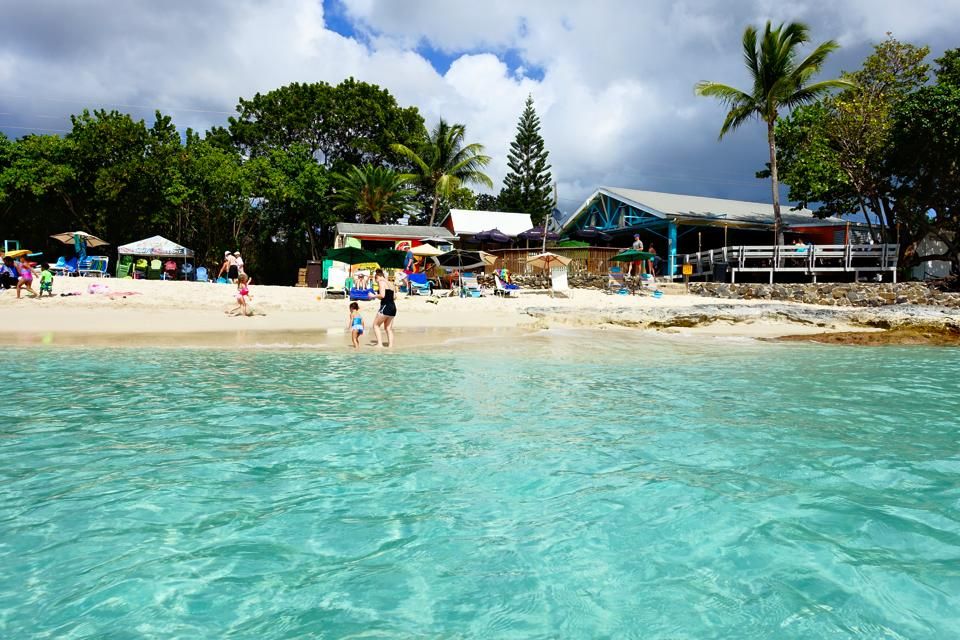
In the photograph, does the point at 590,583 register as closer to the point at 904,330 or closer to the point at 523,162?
the point at 904,330

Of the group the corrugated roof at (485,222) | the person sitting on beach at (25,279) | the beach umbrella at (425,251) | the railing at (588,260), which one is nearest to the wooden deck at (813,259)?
the railing at (588,260)

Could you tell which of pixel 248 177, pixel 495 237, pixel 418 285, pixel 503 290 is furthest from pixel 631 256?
pixel 248 177

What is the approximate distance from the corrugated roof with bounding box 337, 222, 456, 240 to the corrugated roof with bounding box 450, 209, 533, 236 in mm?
1151

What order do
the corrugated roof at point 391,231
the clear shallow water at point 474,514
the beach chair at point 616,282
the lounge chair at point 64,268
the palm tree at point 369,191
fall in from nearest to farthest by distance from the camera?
the clear shallow water at point 474,514, the lounge chair at point 64,268, the beach chair at point 616,282, the corrugated roof at point 391,231, the palm tree at point 369,191

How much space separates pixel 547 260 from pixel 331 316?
1021cm

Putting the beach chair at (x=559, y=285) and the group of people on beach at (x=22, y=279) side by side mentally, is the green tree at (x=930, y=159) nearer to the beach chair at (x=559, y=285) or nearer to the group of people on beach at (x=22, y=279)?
the beach chair at (x=559, y=285)

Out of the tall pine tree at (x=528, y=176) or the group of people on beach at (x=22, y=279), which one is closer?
the group of people on beach at (x=22, y=279)

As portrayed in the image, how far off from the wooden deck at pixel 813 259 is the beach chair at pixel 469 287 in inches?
410

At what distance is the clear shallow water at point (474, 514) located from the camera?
2639mm

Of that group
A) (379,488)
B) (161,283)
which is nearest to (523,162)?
(161,283)

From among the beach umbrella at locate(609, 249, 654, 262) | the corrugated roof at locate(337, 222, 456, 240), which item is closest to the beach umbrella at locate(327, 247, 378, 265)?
the corrugated roof at locate(337, 222, 456, 240)

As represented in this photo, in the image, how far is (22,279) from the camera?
55.5 feet

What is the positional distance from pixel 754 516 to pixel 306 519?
2870 mm

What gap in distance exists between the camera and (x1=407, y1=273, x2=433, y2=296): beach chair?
71.7ft
